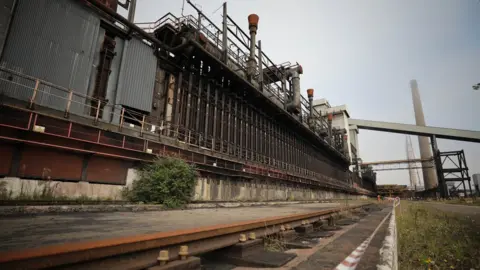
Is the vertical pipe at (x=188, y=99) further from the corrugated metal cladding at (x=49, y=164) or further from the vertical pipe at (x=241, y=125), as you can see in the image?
the corrugated metal cladding at (x=49, y=164)

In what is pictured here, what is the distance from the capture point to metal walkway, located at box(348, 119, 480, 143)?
54.8 meters

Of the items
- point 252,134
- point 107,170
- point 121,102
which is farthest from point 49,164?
point 252,134

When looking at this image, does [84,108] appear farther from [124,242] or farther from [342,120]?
[342,120]

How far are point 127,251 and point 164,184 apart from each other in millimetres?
7563

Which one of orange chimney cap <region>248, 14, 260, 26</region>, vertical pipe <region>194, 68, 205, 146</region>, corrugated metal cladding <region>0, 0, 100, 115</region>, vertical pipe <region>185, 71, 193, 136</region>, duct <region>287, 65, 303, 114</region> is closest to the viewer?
corrugated metal cladding <region>0, 0, 100, 115</region>

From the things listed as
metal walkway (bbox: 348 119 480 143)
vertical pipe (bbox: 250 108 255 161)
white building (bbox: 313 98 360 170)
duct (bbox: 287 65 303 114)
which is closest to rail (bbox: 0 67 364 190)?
vertical pipe (bbox: 250 108 255 161)

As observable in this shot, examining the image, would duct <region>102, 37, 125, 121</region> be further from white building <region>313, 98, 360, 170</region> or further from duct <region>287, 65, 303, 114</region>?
white building <region>313, 98, 360, 170</region>

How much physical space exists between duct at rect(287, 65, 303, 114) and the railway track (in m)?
25.4

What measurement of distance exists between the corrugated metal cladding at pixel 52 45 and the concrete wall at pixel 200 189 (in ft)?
15.6

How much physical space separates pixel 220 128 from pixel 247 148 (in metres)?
3.96

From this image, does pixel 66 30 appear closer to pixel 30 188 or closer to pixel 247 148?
pixel 30 188

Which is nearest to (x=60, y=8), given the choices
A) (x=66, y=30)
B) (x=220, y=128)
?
(x=66, y=30)

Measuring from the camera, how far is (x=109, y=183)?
30.2ft

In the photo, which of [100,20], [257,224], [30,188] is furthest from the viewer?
[100,20]
